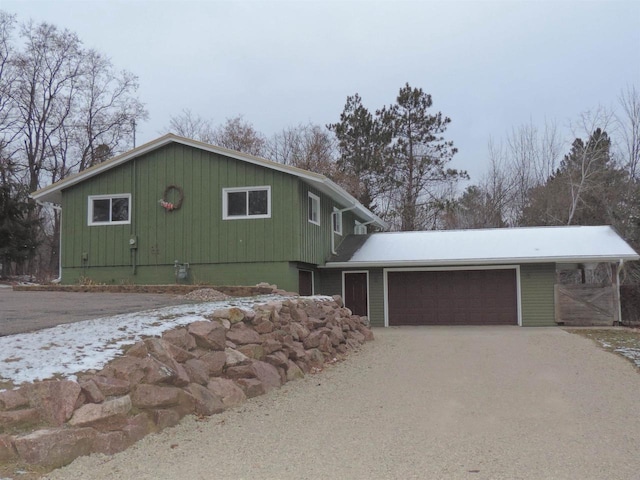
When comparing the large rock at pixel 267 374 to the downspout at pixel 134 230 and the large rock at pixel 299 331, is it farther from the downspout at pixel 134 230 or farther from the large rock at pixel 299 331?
the downspout at pixel 134 230

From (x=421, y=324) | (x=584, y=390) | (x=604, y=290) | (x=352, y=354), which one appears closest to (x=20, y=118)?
(x=421, y=324)

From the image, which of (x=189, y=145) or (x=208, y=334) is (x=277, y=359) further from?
(x=189, y=145)

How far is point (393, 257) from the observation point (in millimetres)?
17734

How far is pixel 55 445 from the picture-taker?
4117mm

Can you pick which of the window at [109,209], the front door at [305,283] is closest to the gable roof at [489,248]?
the front door at [305,283]

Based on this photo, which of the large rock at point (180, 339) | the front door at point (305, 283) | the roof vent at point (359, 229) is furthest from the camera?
the roof vent at point (359, 229)

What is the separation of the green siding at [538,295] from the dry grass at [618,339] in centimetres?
152

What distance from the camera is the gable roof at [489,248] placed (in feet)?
54.4

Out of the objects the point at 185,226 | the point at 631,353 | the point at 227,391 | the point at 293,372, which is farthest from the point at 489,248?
the point at 227,391

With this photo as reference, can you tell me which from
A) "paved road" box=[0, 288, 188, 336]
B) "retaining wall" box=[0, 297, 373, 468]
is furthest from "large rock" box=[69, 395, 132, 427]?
"paved road" box=[0, 288, 188, 336]

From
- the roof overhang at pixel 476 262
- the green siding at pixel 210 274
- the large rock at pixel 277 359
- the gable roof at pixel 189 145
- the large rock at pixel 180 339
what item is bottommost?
the large rock at pixel 277 359

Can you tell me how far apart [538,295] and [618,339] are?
4.26 meters

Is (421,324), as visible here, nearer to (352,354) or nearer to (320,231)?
(320,231)

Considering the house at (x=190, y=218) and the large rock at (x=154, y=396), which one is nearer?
the large rock at (x=154, y=396)
